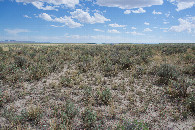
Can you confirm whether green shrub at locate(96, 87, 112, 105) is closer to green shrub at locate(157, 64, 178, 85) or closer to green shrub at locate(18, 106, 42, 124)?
green shrub at locate(18, 106, 42, 124)

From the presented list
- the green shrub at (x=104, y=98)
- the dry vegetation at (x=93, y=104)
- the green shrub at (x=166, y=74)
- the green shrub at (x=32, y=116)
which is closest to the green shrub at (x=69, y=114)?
the dry vegetation at (x=93, y=104)

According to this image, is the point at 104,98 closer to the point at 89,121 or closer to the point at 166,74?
the point at 89,121

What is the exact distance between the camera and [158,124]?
4781 millimetres

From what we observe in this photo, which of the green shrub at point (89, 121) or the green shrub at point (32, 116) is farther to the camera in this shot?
the green shrub at point (32, 116)

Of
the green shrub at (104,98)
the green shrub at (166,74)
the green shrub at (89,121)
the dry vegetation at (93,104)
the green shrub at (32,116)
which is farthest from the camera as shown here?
the green shrub at (166,74)

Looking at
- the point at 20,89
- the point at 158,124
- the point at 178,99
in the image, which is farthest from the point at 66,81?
the point at 178,99

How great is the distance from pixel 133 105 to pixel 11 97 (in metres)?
5.89

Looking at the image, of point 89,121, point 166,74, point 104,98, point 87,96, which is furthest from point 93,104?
point 166,74

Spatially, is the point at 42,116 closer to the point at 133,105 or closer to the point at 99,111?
the point at 99,111

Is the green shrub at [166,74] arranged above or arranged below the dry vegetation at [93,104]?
above

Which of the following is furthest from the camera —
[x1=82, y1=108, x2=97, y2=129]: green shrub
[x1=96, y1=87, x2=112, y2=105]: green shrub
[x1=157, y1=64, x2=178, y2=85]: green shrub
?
[x1=157, y1=64, x2=178, y2=85]: green shrub

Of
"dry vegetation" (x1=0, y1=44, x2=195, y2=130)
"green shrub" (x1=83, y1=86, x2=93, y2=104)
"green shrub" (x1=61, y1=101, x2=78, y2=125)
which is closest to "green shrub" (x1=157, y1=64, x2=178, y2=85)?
"dry vegetation" (x1=0, y1=44, x2=195, y2=130)

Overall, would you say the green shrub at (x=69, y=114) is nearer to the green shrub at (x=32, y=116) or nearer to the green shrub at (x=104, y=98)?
the green shrub at (x=32, y=116)

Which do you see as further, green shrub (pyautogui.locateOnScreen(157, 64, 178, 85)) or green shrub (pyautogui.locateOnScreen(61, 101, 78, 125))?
green shrub (pyautogui.locateOnScreen(157, 64, 178, 85))
